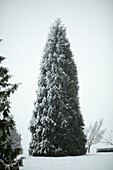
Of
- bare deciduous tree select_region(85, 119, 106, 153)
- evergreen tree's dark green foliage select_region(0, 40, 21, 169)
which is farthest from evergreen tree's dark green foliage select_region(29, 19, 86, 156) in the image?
bare deciduous tree select_region(85, 119, 106, 153)

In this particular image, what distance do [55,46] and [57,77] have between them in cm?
363

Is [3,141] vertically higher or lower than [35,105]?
lower

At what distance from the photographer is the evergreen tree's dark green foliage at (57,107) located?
1653 cm

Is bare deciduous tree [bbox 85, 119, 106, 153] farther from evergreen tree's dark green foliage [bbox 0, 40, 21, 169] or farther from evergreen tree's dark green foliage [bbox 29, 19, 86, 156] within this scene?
evergreen tree's dark green foliage [bbox 0, 40, 21, 169]

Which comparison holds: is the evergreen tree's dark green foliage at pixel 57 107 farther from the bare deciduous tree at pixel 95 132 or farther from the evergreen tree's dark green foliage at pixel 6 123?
the bare deciduous tree at pixel 95 132

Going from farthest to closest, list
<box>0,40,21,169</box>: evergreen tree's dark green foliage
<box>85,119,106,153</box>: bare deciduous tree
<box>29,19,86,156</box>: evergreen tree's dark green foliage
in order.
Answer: <box>85,119,106,153</box>: bare deciduous tree
<box>29,19,86,156</box>: evergreen tree's dark green foliage
<box>0,40,21,169</box>: evergreen tree's dark green foliage

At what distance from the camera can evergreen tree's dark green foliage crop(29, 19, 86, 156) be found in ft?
54.2

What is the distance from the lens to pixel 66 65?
1944 centimetres

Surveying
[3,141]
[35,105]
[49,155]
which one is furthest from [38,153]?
[3,141]

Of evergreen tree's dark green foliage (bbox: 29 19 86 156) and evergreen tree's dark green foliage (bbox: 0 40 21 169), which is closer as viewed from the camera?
evergreen tree's dark green foliage (bbox: 0 40 21 169)

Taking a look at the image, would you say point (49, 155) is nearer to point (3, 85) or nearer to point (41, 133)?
point (41, 133)

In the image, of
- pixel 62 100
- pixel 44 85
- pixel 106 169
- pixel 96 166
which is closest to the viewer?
pixel 106 169

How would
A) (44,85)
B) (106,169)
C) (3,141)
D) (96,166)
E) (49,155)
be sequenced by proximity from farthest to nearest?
(44,85), (49,155), (96,166), (106,169), (3,141)

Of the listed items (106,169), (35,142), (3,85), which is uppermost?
(3,85)
